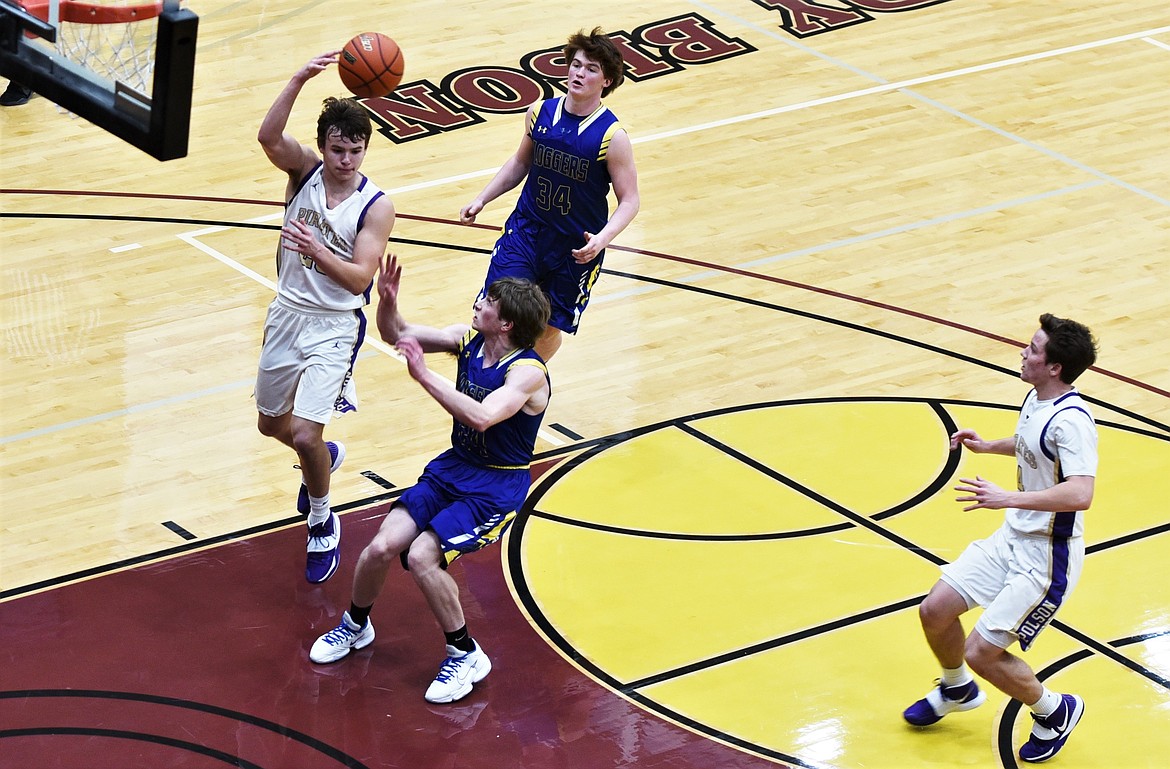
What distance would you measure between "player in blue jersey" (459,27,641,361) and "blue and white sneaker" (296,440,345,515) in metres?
1.09

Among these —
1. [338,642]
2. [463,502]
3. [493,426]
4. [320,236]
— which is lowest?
[338,642]

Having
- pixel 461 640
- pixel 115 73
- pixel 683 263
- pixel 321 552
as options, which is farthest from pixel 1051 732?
pixel 683 263

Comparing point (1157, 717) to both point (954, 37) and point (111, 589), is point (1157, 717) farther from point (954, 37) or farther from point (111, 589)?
point (954, 37)

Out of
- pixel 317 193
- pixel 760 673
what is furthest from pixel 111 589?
pixel 760 673

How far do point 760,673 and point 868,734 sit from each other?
57cm

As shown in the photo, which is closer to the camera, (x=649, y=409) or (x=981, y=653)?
(x=981, y=653)

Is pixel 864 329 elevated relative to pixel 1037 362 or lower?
lower

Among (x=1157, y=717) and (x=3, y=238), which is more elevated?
(x=1157, y=717)

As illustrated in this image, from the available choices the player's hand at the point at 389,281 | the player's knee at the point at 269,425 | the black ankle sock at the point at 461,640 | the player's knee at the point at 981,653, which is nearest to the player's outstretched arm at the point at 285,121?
the player's hand at the point at 389,281

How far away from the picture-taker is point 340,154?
7.29m

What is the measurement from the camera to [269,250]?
11094 millimetres

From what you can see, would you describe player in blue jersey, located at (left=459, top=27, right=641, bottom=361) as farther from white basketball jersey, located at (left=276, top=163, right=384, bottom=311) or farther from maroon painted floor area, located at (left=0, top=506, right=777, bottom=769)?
maroon painted floor area, located at (left=0, top=506, right=777, bottom=769)

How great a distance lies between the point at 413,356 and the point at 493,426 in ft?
2.00

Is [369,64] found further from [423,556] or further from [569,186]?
[423,556]
